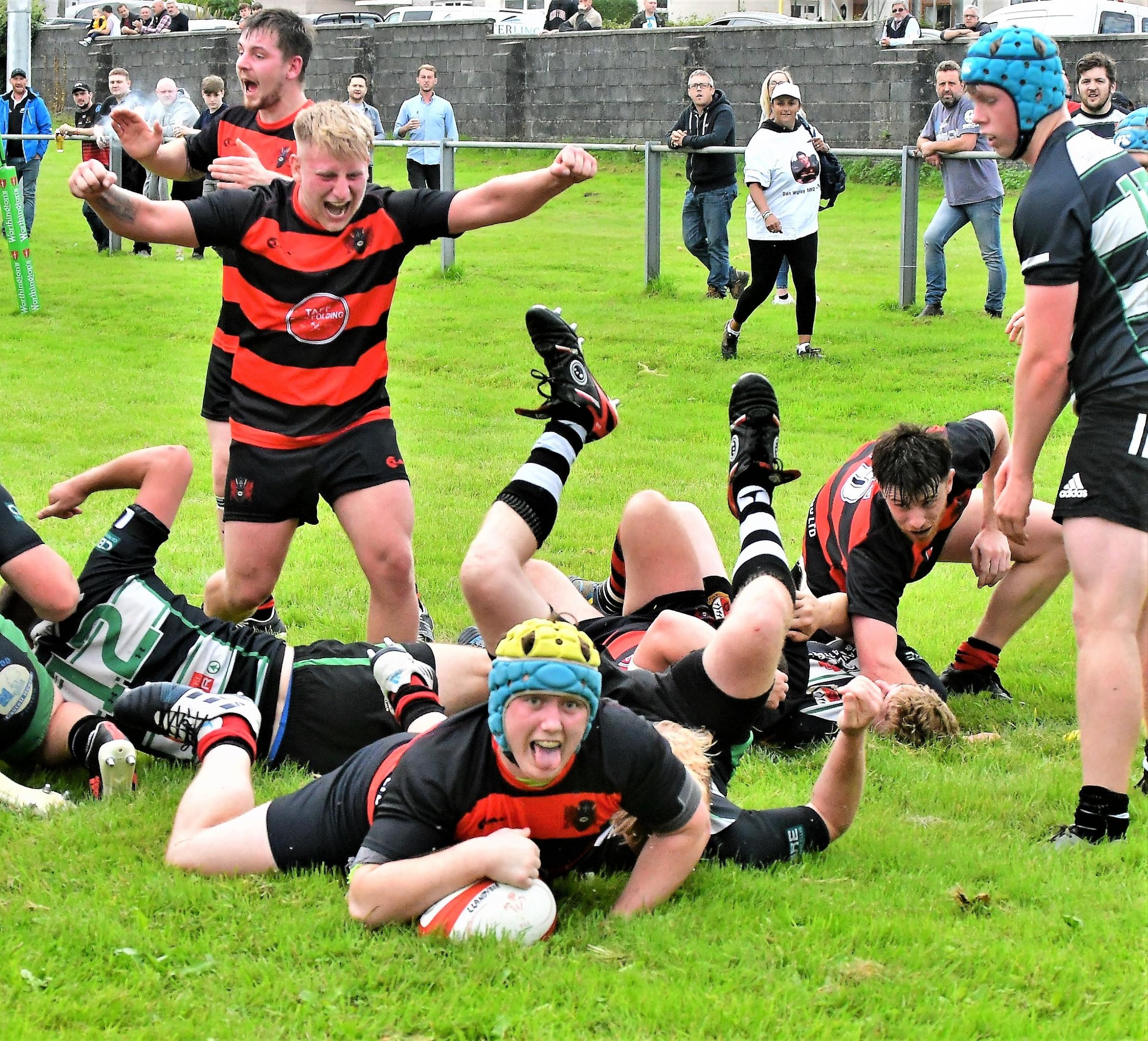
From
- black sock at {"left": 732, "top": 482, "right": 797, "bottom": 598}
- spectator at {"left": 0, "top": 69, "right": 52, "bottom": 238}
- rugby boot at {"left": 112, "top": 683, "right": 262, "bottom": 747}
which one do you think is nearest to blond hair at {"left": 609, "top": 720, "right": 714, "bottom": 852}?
black sock at {"left": 732, "top": 482, "right": 797, "bottom": 598}

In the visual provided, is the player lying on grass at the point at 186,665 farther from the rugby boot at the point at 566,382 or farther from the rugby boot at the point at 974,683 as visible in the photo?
the rugby boot at the point at 974,683

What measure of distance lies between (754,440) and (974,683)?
193 cm

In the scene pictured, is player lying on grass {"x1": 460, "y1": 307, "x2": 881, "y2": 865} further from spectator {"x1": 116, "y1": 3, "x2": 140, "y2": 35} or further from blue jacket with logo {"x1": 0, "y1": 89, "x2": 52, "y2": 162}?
spectator {"x1": 116, "y1": 3, "x2": 140, "y2": 35}

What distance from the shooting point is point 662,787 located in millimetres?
4105

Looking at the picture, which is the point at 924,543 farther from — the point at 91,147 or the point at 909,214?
the point at 91,147

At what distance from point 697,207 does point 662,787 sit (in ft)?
39.2

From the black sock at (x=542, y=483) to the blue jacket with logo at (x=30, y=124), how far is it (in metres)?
15.7

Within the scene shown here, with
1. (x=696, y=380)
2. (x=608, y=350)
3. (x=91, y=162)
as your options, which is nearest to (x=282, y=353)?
(x=91, y=162)

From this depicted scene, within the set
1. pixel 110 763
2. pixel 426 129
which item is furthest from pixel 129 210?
pixel 426 129

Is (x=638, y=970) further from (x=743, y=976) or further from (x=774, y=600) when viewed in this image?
(x=774, y=600)

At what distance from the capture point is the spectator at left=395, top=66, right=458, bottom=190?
1827 cm

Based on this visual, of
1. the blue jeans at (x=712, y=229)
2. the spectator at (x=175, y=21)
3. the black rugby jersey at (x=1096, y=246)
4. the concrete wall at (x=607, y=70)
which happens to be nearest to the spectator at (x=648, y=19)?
the concrete wall at (x=607, y=70)

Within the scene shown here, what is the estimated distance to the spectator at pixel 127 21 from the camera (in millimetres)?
39344

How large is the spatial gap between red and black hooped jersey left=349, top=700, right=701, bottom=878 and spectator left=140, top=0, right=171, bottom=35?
121 ft
